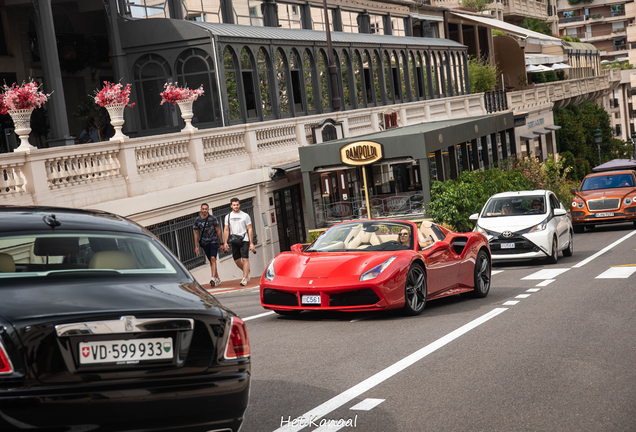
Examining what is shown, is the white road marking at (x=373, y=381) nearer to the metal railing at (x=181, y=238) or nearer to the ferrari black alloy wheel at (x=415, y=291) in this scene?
the ferrari black alloy wheel at (x=415, y=291)

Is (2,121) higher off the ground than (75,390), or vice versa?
(2,121)

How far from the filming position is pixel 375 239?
37.8 feet

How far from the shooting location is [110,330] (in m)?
4.24

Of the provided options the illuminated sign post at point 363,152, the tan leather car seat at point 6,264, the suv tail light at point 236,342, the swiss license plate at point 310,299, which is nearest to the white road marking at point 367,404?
the suv tail light at point 236,342

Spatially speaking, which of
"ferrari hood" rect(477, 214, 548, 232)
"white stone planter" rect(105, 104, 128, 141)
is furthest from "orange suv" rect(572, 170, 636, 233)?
"white stone planter" rect(105, 104, 128, 141)

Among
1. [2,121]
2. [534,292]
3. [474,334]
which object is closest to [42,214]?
[474,334]

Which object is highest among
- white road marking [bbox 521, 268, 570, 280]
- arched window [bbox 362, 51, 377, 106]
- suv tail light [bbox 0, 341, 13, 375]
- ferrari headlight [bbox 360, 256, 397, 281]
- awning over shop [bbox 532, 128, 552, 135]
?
arched window [bbox 362, 51, 377, 106]

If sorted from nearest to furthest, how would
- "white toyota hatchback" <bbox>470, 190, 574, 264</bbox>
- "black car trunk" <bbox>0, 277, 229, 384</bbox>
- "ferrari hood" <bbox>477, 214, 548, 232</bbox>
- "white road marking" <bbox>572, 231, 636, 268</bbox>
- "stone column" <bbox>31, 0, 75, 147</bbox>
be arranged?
"black car trunk" <bbox>0, 277, 229, 384</bbox>
"white road marking" <bbox>572, 231, 636, 268</bbox>
"white toyota hatchback" <bbox>470, 190, 574, 264</bbox>
"ferrari hood" <bbox>477, 214, 548, 232</bbox>
"stone column" <bbox>31, 0, 75, 147</bbox>

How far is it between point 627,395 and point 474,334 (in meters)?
3.00

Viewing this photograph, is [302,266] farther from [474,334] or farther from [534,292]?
[534,292]

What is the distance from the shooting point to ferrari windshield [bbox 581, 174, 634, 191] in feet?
93.0

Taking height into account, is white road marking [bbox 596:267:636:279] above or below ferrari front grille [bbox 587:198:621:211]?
above

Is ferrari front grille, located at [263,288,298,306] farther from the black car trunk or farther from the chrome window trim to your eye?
the chrome window trim

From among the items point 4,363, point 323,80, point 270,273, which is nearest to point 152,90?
point 323,80
